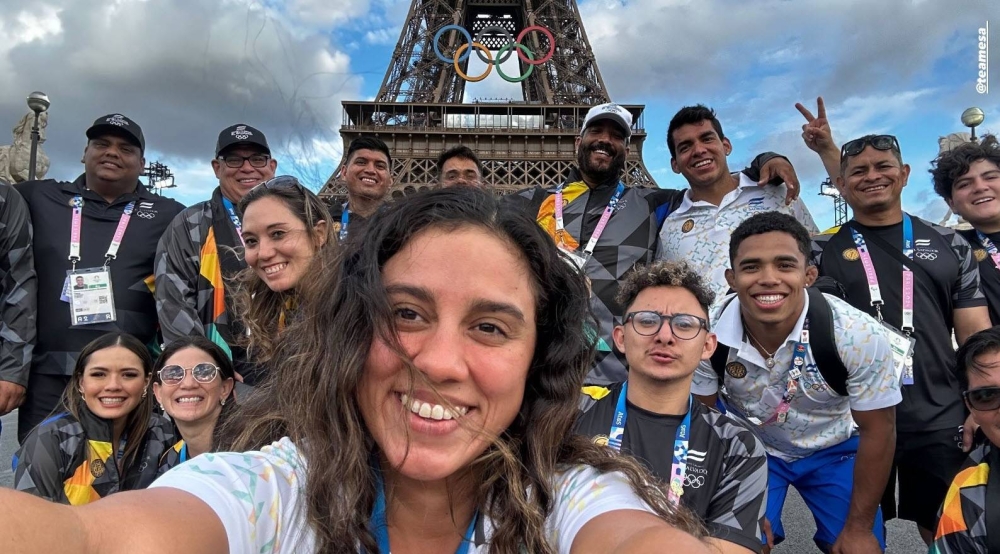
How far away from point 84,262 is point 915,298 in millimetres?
5525

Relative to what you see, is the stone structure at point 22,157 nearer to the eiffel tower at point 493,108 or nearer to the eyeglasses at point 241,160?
the eiffel tower at point 493,108

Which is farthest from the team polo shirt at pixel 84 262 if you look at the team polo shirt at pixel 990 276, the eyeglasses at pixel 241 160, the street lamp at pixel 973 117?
the street lamp at pixel 973 117

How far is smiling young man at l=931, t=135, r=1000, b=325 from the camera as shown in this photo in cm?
400

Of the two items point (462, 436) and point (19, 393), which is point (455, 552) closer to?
point (462, 436)

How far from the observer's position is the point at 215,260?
362 cm

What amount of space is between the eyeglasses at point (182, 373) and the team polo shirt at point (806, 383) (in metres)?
2.82

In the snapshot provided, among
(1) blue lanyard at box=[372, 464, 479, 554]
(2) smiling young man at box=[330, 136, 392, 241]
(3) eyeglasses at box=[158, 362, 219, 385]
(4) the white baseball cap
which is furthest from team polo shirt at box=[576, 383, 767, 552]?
(2) smiling young man at box=[330, 136, 392, 241]

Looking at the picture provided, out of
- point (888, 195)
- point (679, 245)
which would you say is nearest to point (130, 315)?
point (679, 245)

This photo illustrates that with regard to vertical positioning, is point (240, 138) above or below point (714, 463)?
above

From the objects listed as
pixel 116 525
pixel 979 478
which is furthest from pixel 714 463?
pixel 116 525

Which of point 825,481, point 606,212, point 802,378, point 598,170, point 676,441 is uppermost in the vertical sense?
point 598,170

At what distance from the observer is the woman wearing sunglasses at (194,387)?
327 cm

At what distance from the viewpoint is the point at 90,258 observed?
163 inches

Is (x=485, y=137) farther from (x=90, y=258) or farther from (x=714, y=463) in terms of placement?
(x=714, y=463)
